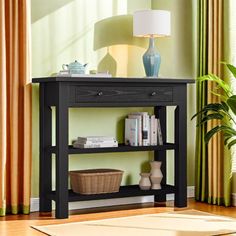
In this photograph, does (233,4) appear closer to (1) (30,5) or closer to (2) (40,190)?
(1) (30,5)

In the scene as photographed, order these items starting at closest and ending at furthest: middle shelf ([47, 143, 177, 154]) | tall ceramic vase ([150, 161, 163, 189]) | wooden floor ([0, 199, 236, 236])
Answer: wooden floor ([0, 199, 236, 236]) < middle shelf ([47, 143, 177, 154]) < tall ceramic vase ([150, 161, 163, 189])

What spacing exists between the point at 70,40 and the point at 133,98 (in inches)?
28.4

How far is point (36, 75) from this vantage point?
4.87m

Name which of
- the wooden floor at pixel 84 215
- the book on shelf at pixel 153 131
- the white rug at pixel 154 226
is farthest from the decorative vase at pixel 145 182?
the white rug at pixel 154 226

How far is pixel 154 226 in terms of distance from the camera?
422 cm

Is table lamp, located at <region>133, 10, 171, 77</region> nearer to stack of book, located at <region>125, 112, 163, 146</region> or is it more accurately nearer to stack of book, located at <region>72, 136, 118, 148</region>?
stack of book, located at <region>125, 112, 163, 146</region>

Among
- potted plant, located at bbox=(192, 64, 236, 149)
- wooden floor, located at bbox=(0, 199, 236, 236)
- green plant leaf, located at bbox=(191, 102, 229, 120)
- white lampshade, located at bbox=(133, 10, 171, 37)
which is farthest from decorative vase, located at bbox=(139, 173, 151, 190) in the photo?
white lampshade, located at bbox=(133, 10, 171, 37)

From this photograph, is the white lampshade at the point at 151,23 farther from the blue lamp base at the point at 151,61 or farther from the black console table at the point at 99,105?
the black console table at the point at 99,105

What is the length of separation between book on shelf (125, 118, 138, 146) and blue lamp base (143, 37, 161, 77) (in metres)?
0.40

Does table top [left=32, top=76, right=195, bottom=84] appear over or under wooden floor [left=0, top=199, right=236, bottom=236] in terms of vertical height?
over

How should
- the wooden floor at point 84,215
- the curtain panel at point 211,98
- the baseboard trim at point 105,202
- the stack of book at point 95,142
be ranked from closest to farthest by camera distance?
the wooden floor at point 84,215, the stack of book at point 95,142, the baseboard trim at point 105,202, the curtain panel at point 211,98

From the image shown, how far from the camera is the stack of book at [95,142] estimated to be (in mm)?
4719

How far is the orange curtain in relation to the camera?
15.3 feet

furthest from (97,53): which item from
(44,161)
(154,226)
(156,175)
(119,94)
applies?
(154,226)
